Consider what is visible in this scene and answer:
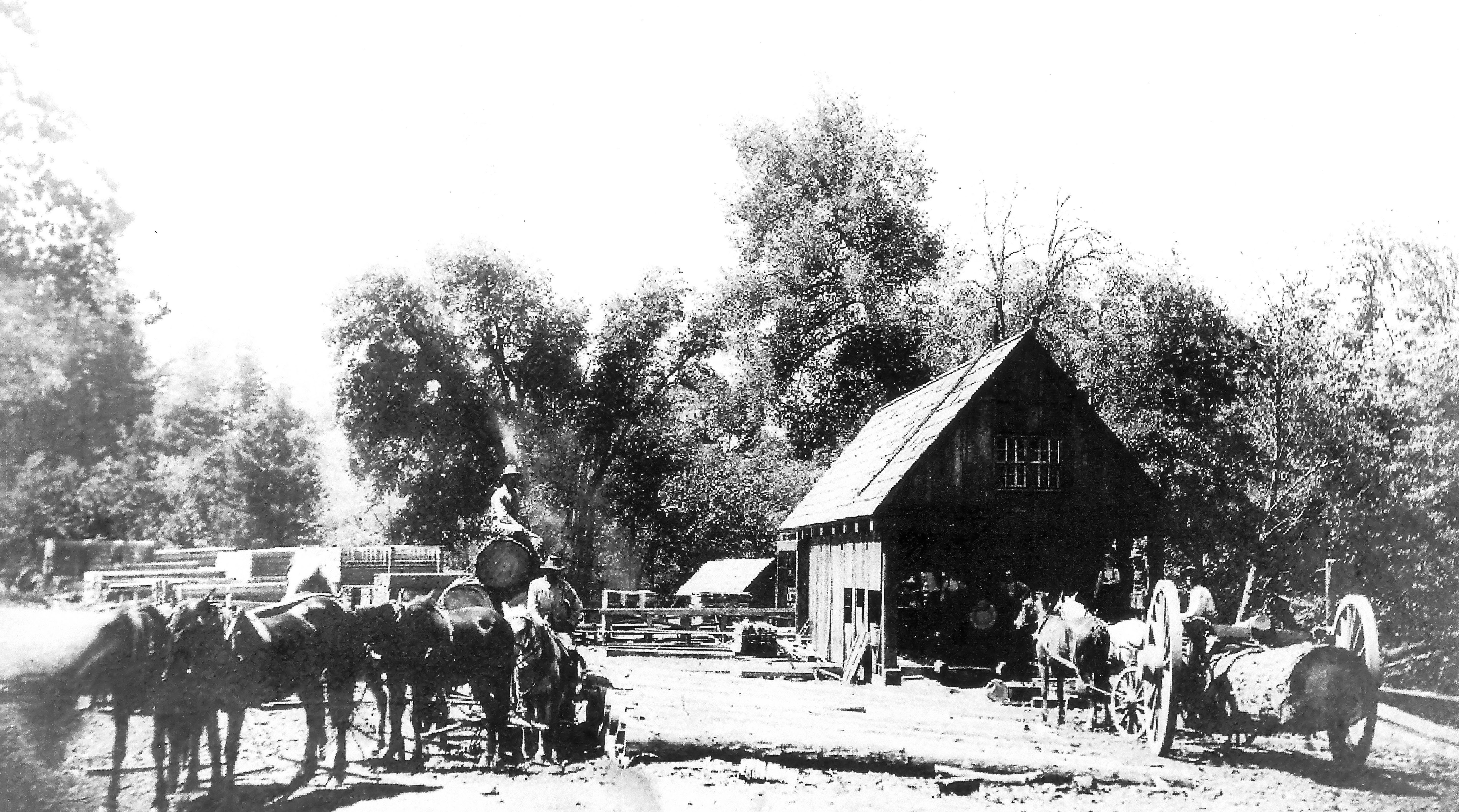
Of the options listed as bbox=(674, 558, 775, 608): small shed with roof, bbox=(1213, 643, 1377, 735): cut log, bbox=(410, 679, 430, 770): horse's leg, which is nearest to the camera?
bbox=(410, 679, 430, 770): horse's leg

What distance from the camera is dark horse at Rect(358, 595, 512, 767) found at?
33.3 feet

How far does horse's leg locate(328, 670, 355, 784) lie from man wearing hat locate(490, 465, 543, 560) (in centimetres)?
369

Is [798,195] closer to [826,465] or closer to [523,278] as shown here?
[826,465]

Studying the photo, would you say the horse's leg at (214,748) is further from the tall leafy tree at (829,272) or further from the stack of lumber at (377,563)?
the tall leafy tree at (829,272)

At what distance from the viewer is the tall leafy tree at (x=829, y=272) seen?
126 ft

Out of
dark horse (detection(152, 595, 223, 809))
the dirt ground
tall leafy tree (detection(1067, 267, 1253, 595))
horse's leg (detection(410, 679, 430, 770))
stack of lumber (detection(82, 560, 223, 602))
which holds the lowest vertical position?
the dirt ground

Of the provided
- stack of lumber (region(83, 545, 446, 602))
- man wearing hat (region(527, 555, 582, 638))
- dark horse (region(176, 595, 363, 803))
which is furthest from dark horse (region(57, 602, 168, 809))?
man wearing hat (region(527, 555, 582, 638))

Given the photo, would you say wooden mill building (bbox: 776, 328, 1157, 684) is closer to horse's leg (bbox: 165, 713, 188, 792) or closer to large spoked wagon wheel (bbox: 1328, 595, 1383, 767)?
large spoked wagon wheel (bbox: 1328, 595, 1383, 767)

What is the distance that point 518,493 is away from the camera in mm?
13578

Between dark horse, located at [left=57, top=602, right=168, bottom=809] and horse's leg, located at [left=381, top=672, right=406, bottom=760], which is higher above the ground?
dark horse, located at [left=57, top=602, right=168, bottom=809]

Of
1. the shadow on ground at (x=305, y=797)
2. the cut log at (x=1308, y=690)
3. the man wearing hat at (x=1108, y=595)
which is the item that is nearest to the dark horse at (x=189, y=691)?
the shadow on ground at (x=305, y=797)

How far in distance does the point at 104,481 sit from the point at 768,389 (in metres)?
32.7

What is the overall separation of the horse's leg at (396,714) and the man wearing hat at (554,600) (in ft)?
6.53

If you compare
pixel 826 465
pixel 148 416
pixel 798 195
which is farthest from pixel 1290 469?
pixel 148 416
